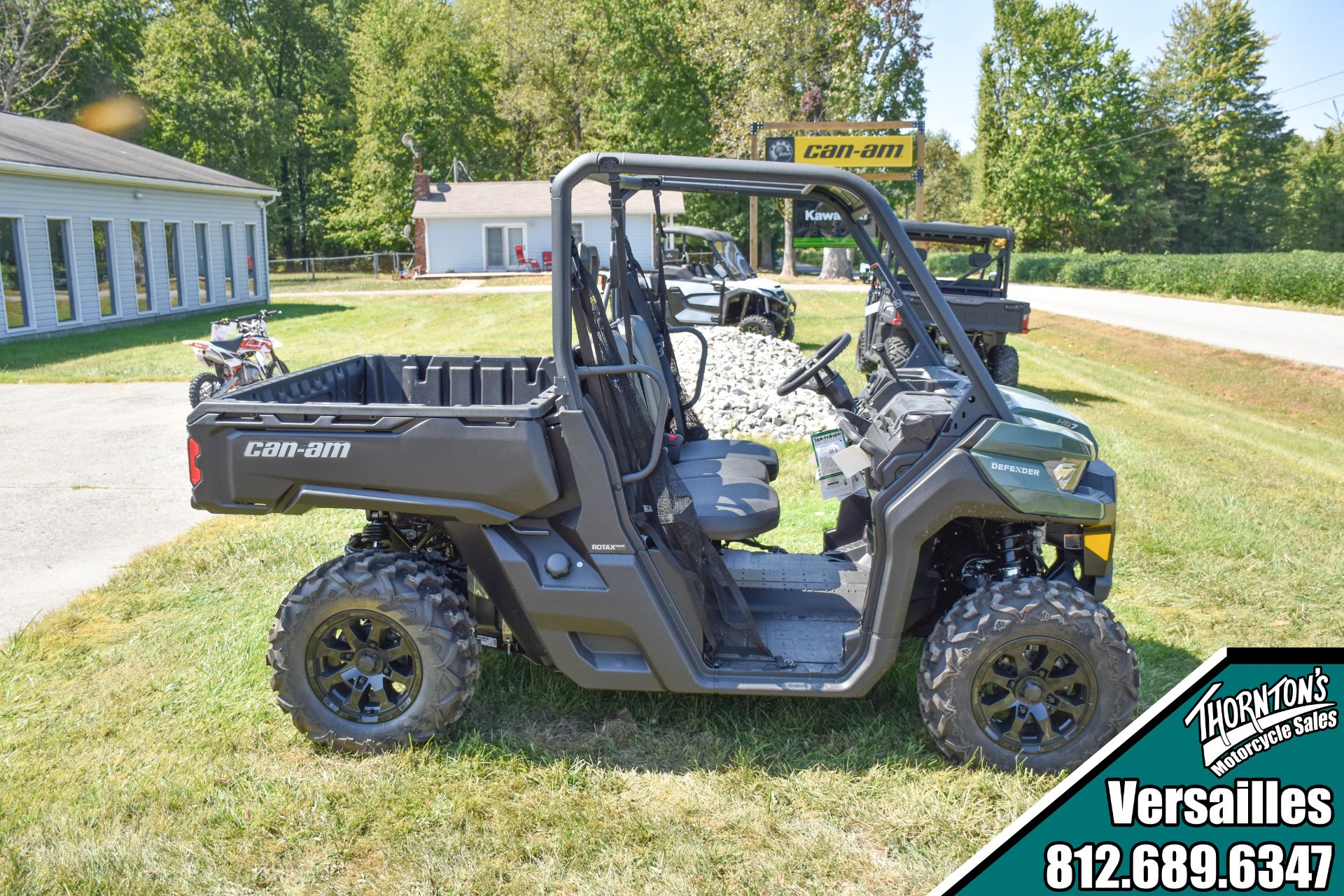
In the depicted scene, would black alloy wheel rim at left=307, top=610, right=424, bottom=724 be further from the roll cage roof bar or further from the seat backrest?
the seat backrest

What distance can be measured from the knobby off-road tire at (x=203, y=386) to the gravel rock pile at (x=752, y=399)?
518 centimetres

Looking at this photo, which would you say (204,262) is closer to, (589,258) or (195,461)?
(195,461)

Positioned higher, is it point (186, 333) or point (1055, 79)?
point (1055, 79)

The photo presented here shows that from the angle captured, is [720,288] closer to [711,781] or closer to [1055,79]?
[711,781]

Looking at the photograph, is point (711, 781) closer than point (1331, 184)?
Yes

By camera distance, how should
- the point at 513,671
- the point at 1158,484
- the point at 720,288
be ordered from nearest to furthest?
1. the point at 513,671
2. the point at 1158,484
3. the point at 720,288

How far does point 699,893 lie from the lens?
3004 millimetres

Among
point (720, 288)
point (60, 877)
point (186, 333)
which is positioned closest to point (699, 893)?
point (60, 877)

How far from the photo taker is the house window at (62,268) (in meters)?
17.9

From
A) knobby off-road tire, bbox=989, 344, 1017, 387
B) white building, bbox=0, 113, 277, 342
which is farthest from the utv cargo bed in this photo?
white building, bbox=0, 113, 277, 342

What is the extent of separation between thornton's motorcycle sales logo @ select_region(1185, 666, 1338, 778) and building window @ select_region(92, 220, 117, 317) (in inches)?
823

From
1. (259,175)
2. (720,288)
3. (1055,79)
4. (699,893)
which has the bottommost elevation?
(699,893)

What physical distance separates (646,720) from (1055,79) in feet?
182

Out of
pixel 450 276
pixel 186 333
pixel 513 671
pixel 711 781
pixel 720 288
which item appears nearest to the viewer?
pixel 711 781
